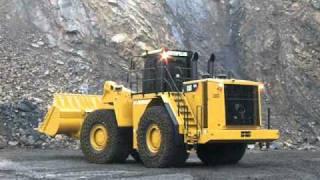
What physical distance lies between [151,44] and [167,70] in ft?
29.3

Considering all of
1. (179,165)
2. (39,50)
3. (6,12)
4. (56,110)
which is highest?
(6,12)

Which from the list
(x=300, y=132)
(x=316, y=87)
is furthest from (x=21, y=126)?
(x=316, y=87)

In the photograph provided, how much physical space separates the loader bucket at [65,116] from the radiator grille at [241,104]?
3774 mm

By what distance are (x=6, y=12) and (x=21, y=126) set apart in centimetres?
594

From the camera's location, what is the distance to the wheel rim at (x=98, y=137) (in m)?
13.6

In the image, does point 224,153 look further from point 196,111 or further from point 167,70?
point 167,70

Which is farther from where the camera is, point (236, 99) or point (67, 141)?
point (67, 141)

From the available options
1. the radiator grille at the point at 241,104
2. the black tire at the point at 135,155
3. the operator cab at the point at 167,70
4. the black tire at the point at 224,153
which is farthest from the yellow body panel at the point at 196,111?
the black tire at the point at 224,153

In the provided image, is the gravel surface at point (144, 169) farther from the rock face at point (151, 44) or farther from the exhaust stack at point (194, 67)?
the rock face at point (151, 44)

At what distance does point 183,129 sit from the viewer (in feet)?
38.0

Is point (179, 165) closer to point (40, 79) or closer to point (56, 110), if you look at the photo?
point (56, 110)

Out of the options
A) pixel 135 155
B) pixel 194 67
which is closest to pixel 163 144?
pixel 194 67

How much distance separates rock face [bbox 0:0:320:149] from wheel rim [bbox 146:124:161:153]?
563 centimetres

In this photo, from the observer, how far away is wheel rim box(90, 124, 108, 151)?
13.6m
